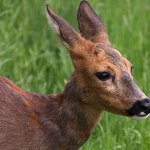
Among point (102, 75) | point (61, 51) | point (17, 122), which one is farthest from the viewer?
point (61, 51)

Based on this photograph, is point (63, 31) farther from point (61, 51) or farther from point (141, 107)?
point (61, 51)

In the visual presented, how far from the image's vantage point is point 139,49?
7137 mm

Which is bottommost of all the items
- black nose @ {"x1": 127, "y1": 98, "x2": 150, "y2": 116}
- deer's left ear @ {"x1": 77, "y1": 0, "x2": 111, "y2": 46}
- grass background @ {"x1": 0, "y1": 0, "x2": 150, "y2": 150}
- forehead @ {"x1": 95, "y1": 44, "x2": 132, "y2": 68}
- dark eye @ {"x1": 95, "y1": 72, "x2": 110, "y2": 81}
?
grass background @ {"x1": 0, "y1": 0, "x2": 150, "y2": 150}

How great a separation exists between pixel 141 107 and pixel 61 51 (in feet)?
8.85

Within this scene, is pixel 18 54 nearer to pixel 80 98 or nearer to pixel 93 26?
pixel 93 26

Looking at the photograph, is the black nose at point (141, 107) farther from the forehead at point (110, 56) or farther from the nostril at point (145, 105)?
the forehead at point (110, 56)

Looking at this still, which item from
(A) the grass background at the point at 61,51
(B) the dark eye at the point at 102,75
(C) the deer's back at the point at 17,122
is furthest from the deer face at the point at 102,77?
(A) the grass background at the point at 61,51

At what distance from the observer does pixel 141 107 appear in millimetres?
4035

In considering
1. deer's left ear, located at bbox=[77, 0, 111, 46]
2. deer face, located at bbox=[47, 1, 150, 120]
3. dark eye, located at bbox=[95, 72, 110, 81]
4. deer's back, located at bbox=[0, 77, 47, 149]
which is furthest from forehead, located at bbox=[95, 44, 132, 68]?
deer's back, located at bbox=[0, 77, 47, 149]

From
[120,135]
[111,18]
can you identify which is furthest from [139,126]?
[111,18]

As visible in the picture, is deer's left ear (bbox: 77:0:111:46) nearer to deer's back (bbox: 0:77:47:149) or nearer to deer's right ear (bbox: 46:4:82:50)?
deer's right ear (bbox: 46:4:82:50)

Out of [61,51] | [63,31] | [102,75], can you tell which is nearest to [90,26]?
[63,31]

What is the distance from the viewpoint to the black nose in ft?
13.1

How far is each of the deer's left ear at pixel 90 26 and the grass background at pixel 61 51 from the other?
74cm
